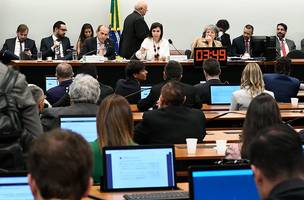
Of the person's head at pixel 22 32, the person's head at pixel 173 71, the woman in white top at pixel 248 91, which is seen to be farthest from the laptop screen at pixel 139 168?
the person's head at pixel 22 32

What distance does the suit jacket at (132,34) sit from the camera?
13.4 m

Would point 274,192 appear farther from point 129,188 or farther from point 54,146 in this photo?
point 129,188

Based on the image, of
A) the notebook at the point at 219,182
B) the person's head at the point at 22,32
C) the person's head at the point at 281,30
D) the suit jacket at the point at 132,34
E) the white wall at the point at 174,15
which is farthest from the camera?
the person's head at the point at 281,30

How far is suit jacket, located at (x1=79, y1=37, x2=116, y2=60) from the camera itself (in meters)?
13.4

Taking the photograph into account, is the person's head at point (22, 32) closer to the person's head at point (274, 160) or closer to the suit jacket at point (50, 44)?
the suit jacket at point (50, 44)

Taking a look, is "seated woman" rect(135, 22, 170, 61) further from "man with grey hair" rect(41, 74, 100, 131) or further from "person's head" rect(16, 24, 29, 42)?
"man with grey hair" rect(41, 74, 100, 131)

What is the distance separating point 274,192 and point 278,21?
14510mm

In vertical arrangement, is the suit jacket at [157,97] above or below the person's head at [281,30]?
below

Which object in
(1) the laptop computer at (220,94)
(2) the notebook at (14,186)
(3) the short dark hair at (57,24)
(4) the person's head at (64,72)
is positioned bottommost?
(1) the laptop computer at (220,94)

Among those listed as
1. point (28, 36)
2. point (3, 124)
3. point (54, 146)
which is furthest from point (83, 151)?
point (28, 36)

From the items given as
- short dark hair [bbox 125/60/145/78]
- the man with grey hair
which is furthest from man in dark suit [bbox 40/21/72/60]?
the man with grey hair

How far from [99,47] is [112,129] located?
846 cm

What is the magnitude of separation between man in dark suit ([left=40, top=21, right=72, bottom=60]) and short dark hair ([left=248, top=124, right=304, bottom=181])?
1115 centimetres

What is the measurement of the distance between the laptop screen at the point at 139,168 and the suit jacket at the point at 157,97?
13.9 ft
